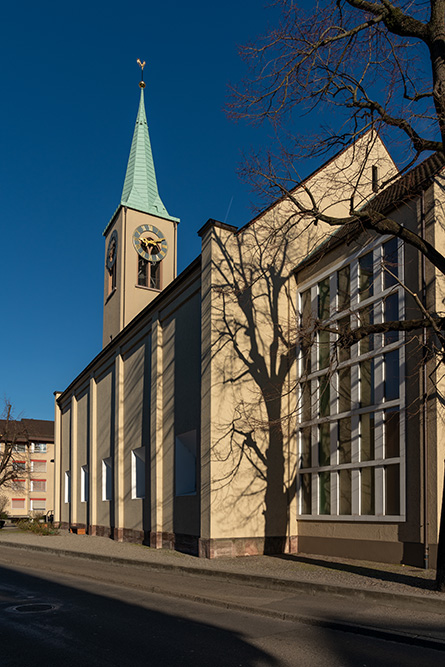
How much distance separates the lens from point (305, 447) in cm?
1780

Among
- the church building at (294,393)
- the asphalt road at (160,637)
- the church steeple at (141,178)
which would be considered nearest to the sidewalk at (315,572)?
the church building at (294,393)

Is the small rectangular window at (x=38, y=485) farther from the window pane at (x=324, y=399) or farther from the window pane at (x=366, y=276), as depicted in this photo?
the window pane at (x=366, y=276)

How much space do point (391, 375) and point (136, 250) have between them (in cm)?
2640

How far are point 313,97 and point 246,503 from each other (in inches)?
432

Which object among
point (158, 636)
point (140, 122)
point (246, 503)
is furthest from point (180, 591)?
point (140, 122)

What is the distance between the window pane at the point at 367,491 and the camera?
14.7m

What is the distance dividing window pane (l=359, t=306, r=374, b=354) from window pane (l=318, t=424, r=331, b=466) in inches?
99.3

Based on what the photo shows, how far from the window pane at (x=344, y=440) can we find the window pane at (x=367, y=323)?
1.84m

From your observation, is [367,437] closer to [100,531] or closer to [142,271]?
[100,531]

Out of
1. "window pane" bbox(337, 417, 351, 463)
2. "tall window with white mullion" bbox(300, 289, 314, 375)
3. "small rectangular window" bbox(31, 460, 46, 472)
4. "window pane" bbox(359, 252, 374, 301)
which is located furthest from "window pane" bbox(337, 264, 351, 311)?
"small rectangular window" bbox(31, 460, 46, 472)

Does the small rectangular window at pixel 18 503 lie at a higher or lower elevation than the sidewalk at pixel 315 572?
lower

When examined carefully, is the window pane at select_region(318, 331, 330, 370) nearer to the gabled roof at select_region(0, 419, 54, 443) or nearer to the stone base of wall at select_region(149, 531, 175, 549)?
the stone base of wall at select_region(149, 531, 175, 549)

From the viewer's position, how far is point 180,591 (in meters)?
11.1

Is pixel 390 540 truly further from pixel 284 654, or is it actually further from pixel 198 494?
pixel 284 654
